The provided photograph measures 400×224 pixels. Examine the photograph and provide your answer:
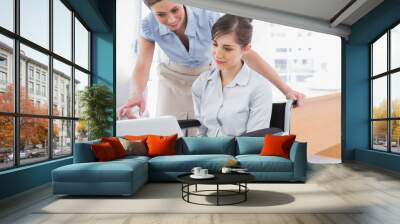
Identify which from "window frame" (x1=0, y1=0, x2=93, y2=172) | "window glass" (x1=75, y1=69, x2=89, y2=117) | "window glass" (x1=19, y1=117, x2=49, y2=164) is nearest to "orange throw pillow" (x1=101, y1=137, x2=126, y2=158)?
"window glass" (x1=19, y1=117, x2=49, y2=164)

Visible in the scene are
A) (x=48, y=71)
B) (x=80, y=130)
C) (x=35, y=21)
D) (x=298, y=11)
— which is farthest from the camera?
(x=298, y=11)

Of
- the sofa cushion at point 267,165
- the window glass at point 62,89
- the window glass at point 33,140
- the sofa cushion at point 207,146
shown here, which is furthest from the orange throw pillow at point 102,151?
the sofa cushion at point 267,165

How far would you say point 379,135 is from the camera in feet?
30.3

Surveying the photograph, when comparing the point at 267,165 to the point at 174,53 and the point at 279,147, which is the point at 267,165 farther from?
the point at 174,53

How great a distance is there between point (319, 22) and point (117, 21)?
464 centimetres

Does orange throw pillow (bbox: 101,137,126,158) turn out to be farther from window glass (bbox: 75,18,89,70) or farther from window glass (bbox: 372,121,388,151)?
window glass (bbox: 372,121,388,151)

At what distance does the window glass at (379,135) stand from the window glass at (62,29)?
22.5 ft

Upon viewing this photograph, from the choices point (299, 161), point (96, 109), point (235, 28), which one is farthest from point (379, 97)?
point (96, 109)

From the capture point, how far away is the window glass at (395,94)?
8.26m

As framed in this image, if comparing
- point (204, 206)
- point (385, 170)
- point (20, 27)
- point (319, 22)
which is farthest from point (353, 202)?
point (319, 22)

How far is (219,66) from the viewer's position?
919 centimetres

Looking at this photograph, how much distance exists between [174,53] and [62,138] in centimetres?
332

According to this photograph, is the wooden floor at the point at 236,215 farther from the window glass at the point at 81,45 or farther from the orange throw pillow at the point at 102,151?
the window glass at the point at 81,45

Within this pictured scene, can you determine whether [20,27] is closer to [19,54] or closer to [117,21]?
[19,54]
